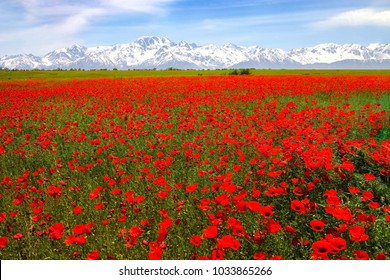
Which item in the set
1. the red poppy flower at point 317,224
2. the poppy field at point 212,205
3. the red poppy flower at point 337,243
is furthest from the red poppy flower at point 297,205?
the red poppy flower at point 337,243

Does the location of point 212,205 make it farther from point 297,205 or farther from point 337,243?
point 337,243

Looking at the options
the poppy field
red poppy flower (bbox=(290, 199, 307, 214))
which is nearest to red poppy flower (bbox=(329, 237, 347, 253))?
the poppy field

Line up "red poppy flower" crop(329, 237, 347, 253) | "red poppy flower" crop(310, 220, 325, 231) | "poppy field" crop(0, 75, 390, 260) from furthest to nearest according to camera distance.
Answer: "poppy field" crop(0, 75, 390, 260) < "red poppy flower" crop(310, 220, 325, 231) < "red poppy flower" crop(329, 237, 347, 253)

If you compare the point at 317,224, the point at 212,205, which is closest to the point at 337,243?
the point at 317,224

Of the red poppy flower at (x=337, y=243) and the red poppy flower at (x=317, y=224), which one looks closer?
the red poppy flower at (x=337, y=243)

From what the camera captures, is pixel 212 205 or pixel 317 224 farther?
pixel 212 205

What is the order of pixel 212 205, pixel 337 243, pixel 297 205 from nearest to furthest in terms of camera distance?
pixel 337 243 → pixel 297 205 → pixel 212 205

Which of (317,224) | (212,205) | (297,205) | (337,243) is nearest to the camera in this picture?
(337,243)

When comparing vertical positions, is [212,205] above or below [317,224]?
below

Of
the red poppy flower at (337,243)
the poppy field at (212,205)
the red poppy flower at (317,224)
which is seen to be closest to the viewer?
the red poppy flower at (337,243)

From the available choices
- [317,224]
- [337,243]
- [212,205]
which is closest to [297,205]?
[317,224]

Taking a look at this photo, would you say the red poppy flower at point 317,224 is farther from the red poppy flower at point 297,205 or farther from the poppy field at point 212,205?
the red poppy flower at point 297,205

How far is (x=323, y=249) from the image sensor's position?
2.22 meters

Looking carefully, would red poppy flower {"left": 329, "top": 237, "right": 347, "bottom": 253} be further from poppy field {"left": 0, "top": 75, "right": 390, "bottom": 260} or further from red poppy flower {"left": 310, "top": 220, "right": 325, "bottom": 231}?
red poppy flower {"left": 310, "top": 220, "right": 325, "bottom": 231}
